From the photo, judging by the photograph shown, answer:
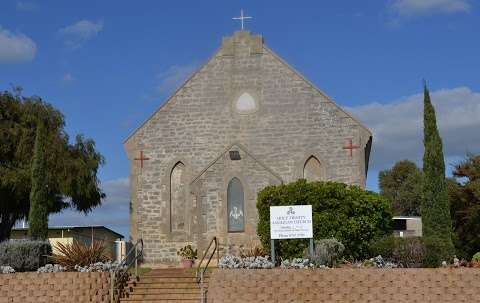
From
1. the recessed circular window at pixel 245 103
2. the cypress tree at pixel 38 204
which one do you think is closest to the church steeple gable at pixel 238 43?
the recessed circular window at pixel 245 103

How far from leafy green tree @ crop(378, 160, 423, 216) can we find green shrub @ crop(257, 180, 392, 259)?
171 ft

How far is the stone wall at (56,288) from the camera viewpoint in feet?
73.9

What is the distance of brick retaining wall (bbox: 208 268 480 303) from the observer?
21406 mm

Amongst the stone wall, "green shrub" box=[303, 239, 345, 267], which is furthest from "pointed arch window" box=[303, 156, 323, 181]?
the stone wall

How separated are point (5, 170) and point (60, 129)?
390cm

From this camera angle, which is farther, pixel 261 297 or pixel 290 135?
pixel 290 135

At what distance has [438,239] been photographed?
25.6 meters

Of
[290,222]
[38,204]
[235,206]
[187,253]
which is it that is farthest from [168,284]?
[235,206]

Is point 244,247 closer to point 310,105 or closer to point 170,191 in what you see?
point 170,191

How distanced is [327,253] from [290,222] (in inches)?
64.8

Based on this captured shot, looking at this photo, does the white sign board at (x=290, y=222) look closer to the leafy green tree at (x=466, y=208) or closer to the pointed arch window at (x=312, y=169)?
the pointed arch window at (x=312, y=169)

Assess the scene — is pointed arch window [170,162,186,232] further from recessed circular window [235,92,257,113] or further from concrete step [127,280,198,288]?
concrete step [127,280,198,288]

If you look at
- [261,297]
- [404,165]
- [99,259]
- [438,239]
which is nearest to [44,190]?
[99,259]

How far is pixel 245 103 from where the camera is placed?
34.3m
